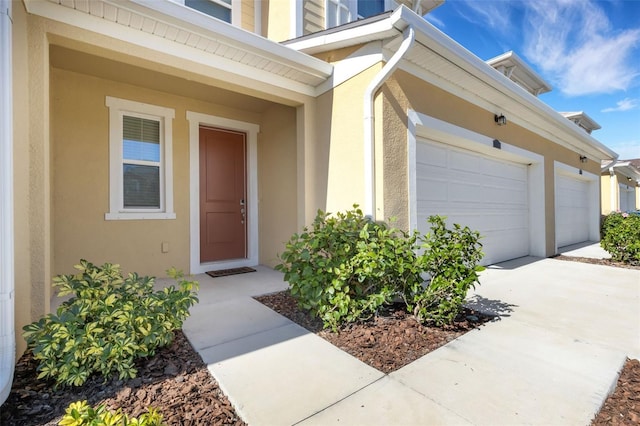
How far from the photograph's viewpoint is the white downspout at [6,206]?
193cm

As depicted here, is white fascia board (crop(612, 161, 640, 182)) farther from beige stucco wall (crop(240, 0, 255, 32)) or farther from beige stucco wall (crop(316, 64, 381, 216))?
beige stucco wall (crop(240, 0, 255, 32))

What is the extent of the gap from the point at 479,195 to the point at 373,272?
3.84m

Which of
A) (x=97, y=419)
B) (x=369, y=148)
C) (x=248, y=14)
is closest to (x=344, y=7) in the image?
(x=248, y=14)

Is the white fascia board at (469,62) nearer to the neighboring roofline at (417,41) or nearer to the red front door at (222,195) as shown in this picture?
the neighboring roofline at (417,41)

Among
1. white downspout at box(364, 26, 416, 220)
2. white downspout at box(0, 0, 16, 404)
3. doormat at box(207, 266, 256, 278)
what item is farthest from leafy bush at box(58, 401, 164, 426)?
doormat at box(207, 266, 256, 278)

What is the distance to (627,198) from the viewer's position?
56.8 feet

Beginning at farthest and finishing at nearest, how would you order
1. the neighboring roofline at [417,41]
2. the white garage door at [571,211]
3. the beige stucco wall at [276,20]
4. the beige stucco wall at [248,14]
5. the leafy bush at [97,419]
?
1. the white garage door at [571,211]
2. the beige stucco wall at [248,14]
3. the beige stucco wall at [276,20]
4. the neighboring roofline at [417,41]
5. the leafy bush at [97,419]

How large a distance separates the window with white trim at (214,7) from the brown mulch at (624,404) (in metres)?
6.59

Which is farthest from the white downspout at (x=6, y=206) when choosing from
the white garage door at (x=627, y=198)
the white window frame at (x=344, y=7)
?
the white garage door at (x=627, y=198)

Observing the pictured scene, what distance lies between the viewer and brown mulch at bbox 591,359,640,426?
1.66 meters

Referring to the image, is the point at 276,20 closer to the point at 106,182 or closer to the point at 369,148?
the point at 369,148

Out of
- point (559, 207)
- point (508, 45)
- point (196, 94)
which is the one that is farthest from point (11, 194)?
point (508, 45)

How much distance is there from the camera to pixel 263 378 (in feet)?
6.64

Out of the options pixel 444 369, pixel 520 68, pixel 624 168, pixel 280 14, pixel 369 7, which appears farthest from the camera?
pixel 624 168
